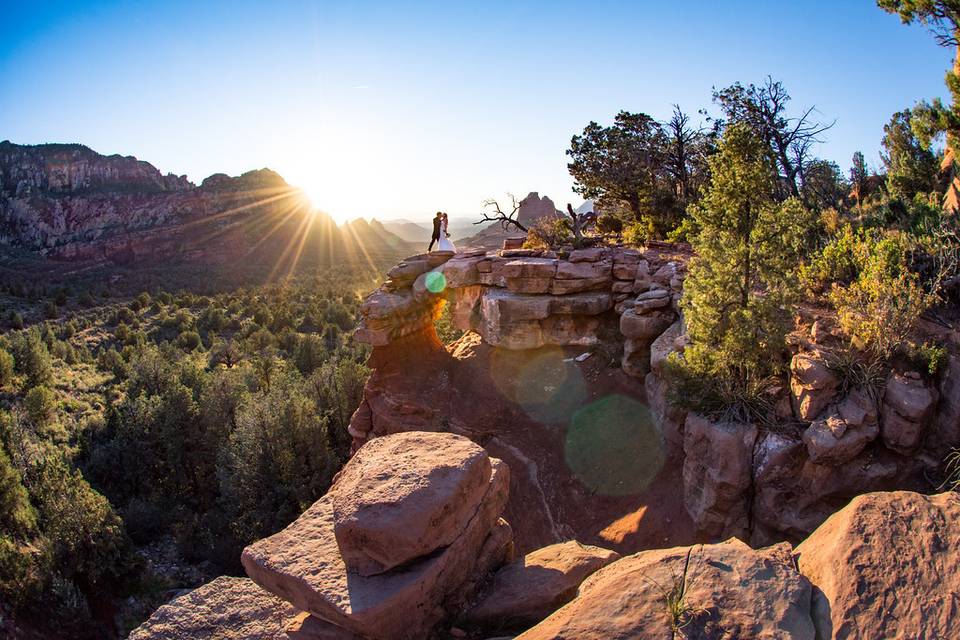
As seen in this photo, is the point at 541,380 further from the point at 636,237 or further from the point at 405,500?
the point at 405,500

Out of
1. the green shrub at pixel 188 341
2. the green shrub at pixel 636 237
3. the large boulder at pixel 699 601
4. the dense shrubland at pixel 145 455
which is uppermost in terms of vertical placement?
the green shrub at pixel 636 237

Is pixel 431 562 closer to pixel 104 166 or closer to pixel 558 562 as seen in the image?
pixel 558 562

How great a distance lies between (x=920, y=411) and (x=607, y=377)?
6832mm

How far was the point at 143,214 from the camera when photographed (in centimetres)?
7244

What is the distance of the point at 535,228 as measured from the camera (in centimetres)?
1961

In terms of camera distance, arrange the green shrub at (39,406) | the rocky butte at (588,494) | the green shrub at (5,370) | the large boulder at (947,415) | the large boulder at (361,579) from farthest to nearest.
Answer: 1. the green shrub at (5,370)
2. the green shrub at (39,406)
3. the large boulder at (947,415)
4. the large boulder at (361,579)
5. the rocky butte at (588,494)

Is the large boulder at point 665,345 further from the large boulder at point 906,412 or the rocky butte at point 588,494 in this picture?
the large boulder at point 906,412

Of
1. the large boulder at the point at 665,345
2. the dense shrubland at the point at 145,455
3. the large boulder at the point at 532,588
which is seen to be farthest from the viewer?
the dense shrubland at the point at 145,455

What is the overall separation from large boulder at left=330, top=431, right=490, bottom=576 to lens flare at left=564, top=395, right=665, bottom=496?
18.6ft

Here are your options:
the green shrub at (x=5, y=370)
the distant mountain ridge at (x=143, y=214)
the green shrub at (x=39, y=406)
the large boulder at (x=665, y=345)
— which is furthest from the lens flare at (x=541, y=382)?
the distant mountain ridge at (x=143, y=214)

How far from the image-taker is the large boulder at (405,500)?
5617 mm

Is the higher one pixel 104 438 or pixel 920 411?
pixel 920 411

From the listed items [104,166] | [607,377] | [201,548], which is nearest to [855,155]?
[607,377]

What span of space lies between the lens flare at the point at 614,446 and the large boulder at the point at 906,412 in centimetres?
411
